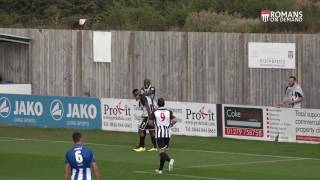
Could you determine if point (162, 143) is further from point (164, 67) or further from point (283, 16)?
point (283, 16)

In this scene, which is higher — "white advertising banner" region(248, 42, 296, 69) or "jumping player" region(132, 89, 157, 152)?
"white advertising banner" region(248, 42, 296, 69)

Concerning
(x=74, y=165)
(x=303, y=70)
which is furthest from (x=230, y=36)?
(x=74, y=165)

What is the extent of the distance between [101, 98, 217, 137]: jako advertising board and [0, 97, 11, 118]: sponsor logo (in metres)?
5.20

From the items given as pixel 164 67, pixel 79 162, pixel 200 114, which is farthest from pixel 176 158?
pixel 164 67

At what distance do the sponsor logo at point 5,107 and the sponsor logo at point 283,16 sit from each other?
A: 11.8m

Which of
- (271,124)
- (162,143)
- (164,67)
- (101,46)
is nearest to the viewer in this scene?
(162,143)

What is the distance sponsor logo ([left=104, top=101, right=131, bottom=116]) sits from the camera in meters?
35.5

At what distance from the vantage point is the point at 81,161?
16406 mm

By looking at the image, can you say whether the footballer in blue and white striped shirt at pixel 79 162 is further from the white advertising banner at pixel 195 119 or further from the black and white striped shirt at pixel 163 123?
the white advertising banner at pixel 195 119

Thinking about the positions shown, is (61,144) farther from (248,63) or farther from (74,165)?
(74,165)

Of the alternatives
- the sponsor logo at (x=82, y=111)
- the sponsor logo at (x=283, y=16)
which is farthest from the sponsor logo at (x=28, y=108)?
the sponsor logo at (x=283, y=16)

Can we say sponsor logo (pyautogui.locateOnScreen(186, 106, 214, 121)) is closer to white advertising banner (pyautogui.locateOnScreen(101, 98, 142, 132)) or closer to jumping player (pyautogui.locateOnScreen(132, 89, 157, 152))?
white advertising banner (pyautogui.locateOnScreen(101, 98, 142, 132))

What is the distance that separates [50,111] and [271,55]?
31.0 feet

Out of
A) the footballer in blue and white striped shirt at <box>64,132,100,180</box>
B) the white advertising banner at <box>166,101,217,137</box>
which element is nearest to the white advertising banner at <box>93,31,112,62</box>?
the white advertising banner at <box>166,101,217,137</box>
